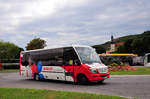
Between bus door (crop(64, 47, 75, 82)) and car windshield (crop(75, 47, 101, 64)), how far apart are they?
56 centimetres

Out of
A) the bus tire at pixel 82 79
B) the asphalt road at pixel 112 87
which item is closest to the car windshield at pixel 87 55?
the bus tire at pixel 82 79

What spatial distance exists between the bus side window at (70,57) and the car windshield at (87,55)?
35 cm

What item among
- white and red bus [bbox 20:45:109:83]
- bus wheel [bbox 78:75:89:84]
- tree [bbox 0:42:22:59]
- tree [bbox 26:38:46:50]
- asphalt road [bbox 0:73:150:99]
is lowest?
asphalt road [bbox 0:73:150:99]

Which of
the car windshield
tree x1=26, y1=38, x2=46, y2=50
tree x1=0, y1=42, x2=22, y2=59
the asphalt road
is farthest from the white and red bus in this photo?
tree x1=26, y1=38, x2=46, y2=50

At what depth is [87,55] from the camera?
44.6 feet

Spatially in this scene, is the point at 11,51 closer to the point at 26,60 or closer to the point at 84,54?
the point at 26,60

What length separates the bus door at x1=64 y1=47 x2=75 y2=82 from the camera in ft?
44.8

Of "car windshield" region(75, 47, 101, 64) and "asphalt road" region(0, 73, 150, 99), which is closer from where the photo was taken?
"asphalt road" region(0, 73, 150, 99)

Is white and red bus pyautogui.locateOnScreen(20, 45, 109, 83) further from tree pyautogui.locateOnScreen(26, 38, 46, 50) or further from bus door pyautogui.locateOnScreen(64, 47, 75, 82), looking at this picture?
tree pyautogui.locateOnScreen(26, 38, 46, 50)

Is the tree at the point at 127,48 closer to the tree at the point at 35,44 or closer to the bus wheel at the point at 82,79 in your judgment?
the tree at the point at 35,44

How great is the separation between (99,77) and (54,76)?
412 cm

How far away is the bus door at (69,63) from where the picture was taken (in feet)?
44.8

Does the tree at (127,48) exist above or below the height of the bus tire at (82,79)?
above

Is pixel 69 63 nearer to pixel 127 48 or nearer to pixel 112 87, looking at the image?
pixel 112 87
